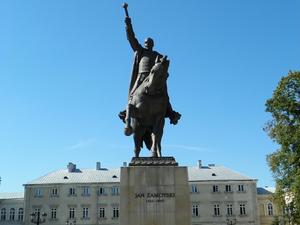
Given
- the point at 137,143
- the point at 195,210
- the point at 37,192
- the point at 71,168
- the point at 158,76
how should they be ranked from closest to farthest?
the point at 158,76, the point at 137,143, the point at 195,210, the point at 37,192, the point at 71,168

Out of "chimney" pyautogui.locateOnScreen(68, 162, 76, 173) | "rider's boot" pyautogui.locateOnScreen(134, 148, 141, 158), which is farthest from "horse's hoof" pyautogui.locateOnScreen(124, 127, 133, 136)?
"chimney" pyautogui.locateOnScreen(68, 162, 76, 173)

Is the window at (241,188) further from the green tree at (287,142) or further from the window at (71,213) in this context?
the green tree at (287,142)

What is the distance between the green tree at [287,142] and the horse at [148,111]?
63.8 feet

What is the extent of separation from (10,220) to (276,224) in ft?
218

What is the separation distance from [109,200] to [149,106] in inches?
2868

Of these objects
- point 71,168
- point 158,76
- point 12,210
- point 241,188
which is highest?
point 71,168

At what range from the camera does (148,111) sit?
1400 cm

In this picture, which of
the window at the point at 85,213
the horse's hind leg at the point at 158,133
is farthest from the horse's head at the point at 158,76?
the window at the point at 85,213

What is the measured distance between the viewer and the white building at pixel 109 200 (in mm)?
84500

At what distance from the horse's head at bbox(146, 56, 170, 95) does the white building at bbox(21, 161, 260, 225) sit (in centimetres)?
7235

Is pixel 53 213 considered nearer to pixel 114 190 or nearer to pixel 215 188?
pixel 114 190

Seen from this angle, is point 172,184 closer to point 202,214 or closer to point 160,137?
point 160,137

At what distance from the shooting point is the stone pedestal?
12594mm

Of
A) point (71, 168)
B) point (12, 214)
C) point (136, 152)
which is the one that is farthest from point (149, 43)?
point (12, 214)
